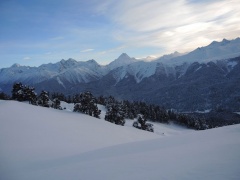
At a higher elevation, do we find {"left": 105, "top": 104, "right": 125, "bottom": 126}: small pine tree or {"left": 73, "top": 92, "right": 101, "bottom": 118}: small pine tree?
{"left": 73, "top": 92, "right": 101, "bottom": 118}: small pine tree

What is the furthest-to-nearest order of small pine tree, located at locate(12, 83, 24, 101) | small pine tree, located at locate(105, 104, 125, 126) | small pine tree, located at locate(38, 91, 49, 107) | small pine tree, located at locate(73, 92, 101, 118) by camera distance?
small pine tree, located at locate(38, 91, 49, 107)
small pine tree, located at locate(12, 83, 24, 101)
small pine tree, located at locate(105, 104, 125, 126)
small pine tree, located at locate(73, 92, 101, 118)

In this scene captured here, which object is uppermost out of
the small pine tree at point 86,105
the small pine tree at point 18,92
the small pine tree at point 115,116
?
the small pine tree at point 18,92

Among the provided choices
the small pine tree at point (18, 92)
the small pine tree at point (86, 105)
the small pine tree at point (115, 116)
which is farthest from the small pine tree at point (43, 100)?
the small pine tree at point (115, 116)

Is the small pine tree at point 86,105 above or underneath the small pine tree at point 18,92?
underneath

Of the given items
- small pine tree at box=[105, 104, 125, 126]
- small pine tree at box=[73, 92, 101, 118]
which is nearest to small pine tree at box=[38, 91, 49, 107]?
small pine tree at box=[73, 92, 101, 118]

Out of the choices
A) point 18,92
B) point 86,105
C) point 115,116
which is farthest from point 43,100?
point 115,116

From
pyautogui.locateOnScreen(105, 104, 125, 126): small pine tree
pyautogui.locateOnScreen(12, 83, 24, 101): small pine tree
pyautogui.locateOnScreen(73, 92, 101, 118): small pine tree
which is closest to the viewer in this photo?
pyautogui.locateOnScreen(73, 92, 101, 118): small pine tree

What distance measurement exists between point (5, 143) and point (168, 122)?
109m

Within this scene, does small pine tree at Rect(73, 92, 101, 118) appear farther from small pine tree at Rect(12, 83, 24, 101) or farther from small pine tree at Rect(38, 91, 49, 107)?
small pine tree at Rect(12, 83, 24, 101)

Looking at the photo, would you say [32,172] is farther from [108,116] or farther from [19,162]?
[108,116]

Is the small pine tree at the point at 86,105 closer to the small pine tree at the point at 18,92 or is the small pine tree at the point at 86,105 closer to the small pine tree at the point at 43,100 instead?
the small pine tree at the point at 43,100

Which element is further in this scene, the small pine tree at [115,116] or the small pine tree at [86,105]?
the small pine tree at [115,116]

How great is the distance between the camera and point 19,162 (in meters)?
20.9

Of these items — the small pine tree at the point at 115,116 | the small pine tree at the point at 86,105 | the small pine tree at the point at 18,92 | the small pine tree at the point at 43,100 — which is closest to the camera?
the small pine tree at the point at 86,105
